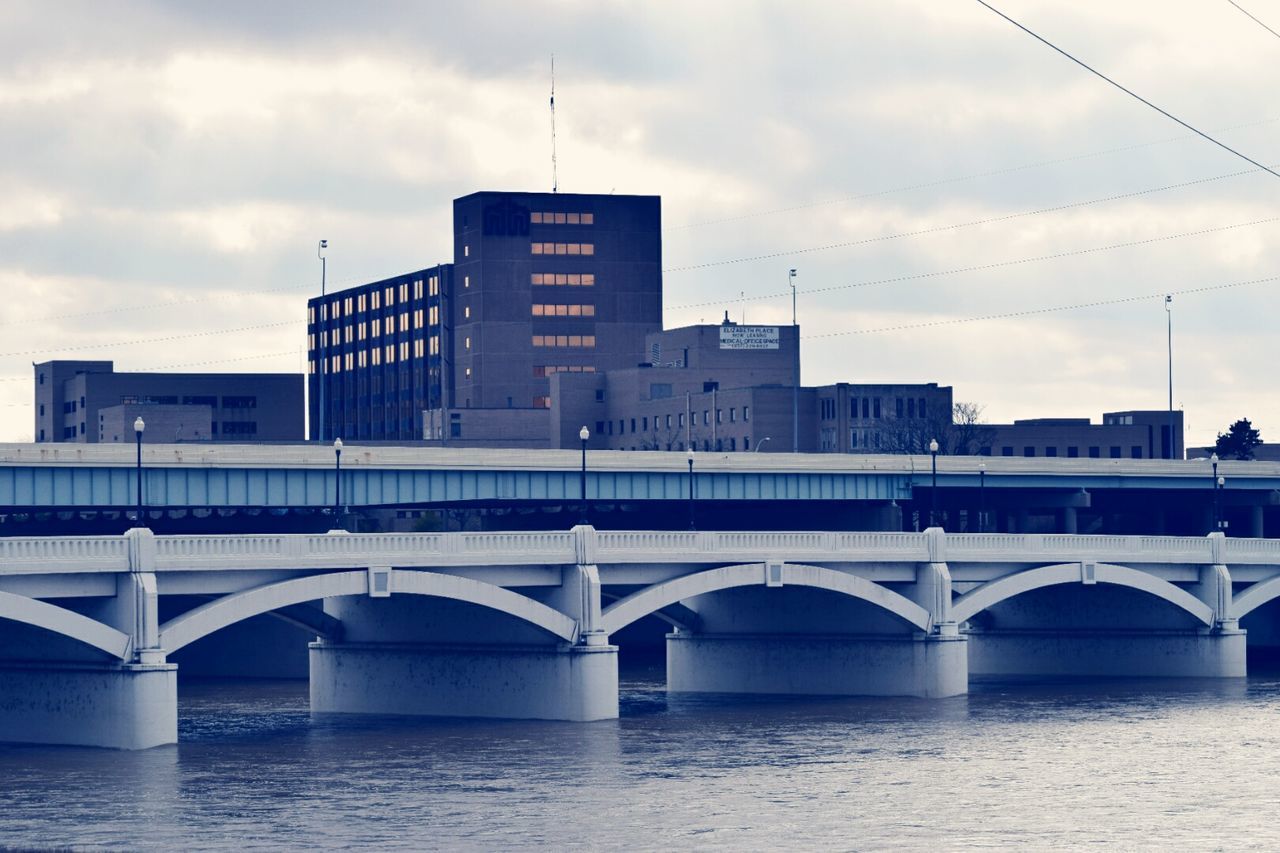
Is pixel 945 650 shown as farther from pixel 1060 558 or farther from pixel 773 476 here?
pixel 773 476

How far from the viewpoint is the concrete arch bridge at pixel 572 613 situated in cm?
6247

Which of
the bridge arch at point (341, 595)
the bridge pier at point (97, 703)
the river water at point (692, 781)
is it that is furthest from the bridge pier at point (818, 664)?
the bridge pier at point (97, 703)

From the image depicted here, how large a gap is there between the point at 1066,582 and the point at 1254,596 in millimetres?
10405

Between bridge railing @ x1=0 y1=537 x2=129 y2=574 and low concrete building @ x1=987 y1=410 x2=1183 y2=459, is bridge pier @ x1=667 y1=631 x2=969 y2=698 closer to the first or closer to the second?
bridge railing @ x1=0 y1=537 x2=129 y2=574

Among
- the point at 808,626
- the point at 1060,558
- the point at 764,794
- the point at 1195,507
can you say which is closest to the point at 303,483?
the point at 808,626

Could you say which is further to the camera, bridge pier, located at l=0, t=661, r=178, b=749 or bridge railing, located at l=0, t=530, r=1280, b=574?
bridge pier, located at l=0, t=661, r=178, b=749

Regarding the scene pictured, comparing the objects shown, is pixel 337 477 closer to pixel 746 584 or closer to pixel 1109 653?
pixel 746 584

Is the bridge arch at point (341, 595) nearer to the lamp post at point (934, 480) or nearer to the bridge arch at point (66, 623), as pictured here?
the bridge arch at point (66, 623)

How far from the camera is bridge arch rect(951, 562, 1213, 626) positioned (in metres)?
83.6

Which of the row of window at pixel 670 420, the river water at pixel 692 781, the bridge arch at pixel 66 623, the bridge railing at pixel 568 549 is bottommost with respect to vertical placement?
the river water at pixel 692 781

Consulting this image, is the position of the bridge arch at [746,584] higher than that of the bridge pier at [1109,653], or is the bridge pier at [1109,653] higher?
the bridge arch at [746,584]

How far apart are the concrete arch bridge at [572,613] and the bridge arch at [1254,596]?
0.16 metres

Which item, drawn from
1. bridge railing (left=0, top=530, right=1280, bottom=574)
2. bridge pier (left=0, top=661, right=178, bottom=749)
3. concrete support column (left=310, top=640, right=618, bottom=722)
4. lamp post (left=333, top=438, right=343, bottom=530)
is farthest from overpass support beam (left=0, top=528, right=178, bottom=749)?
lamp post (left=333, top=438, right=343, bottom=530)

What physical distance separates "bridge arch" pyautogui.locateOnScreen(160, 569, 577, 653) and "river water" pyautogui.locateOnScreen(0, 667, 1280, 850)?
3.01 meters
